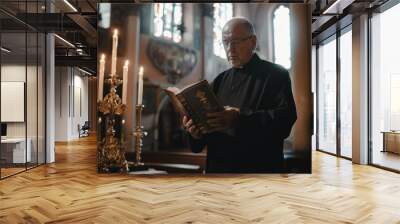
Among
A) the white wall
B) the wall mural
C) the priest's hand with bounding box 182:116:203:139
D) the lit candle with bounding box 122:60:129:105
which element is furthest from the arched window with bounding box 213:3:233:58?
the white wall

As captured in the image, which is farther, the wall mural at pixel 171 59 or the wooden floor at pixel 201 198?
the wall mural at pixel 171 59

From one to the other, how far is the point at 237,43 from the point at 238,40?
0.19 ft

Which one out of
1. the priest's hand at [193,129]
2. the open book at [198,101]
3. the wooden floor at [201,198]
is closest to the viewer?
the wooden floor at [201,198]

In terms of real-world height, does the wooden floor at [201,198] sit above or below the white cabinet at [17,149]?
below

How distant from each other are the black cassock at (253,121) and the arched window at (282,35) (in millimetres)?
165

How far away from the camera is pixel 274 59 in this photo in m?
5.74

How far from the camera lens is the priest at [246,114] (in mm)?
5641

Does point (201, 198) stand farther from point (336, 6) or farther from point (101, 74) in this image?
point (336, 6)

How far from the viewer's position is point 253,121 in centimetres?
566

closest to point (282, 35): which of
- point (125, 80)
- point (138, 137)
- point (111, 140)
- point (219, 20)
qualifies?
point (219, 20)

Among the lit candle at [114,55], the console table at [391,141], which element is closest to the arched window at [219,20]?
the lit candle at [114,55]

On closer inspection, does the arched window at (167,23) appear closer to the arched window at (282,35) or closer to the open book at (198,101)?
the open book at (198,101)

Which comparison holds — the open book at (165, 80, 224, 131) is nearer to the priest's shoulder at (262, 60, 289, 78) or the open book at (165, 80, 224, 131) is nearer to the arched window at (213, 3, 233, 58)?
the arched window at (213, 3, 233, 58)

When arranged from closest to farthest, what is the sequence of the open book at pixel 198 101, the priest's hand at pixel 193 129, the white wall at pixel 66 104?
the open book at pixel 198 101 < the priest's hand at pixel 193 129 < the white wall at pixel 66 104
